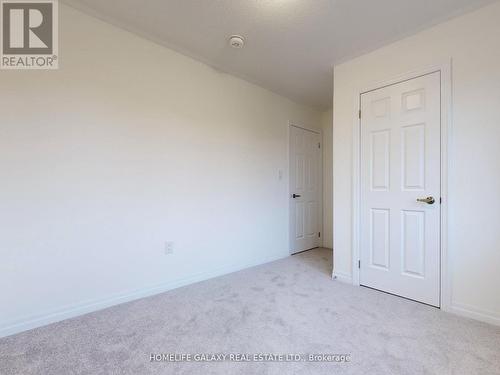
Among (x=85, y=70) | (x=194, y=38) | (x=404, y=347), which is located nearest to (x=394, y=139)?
→ (x=404, y=347)

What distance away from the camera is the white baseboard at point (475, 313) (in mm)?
1880

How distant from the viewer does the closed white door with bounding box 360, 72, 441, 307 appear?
7.16 ft

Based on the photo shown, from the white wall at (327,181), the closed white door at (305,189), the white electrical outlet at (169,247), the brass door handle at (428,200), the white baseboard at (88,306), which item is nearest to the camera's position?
the white baseboard at (88,306)

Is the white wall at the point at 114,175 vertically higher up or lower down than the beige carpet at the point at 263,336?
higher up

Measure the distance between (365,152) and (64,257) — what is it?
285cm

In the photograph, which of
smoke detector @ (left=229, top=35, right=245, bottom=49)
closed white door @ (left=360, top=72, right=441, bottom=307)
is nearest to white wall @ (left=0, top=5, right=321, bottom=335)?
smoke detector @ (left=229, top=35, right=245, bottom=49)

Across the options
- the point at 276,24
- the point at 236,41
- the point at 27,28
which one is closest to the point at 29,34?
the point at 27,28

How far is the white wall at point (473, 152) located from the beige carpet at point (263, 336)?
287 mm

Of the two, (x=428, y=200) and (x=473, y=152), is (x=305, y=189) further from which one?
(x=473, y=152)

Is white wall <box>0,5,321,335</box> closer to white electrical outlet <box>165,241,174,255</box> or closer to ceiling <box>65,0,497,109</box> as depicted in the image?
white electrical outlet <box>165,241,174,255</box>

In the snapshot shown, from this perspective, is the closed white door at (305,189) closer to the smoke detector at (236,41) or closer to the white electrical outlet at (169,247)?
the smoke detector at (236,41)

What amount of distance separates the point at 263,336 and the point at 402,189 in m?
1.78

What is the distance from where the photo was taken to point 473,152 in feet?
6.51

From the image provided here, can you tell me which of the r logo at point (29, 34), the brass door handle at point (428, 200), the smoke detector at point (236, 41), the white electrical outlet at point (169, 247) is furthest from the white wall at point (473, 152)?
the r logo at point (29, 34)
